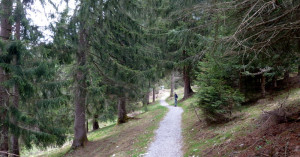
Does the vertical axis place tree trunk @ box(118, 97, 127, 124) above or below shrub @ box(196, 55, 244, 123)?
below

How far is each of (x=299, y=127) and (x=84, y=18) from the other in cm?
863

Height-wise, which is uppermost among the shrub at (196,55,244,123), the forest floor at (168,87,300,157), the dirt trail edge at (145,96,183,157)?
the shrub at (196,55,244,123)

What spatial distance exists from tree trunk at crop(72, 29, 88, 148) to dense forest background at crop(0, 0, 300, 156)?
0.05m

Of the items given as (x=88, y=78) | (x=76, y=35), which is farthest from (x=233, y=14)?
(x=76, y=35)

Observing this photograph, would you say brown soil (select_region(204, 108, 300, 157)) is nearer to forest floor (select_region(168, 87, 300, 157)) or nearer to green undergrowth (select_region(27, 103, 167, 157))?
forest floor (select_region(168, 87, 300, 157))

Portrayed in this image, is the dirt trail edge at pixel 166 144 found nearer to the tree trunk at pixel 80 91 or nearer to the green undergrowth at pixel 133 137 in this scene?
the green undergrowth at pixel 133 137

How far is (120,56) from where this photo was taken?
398 inches

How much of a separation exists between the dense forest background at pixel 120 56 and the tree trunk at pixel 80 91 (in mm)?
49

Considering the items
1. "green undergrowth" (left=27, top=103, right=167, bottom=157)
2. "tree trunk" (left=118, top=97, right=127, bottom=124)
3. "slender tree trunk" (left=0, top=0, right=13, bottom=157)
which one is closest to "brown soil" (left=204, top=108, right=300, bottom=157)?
"green undergrowth" (left=27, top=103, right=167, bottom=157)

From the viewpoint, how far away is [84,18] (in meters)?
8.20

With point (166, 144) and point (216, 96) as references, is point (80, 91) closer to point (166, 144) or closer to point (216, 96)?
point (166, 144)

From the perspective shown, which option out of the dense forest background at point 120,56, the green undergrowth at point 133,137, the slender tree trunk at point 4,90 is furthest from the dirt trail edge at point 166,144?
the slender tree trunk at point 4,90

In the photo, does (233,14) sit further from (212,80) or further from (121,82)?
(121,82)

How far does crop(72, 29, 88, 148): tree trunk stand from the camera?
339 inches
